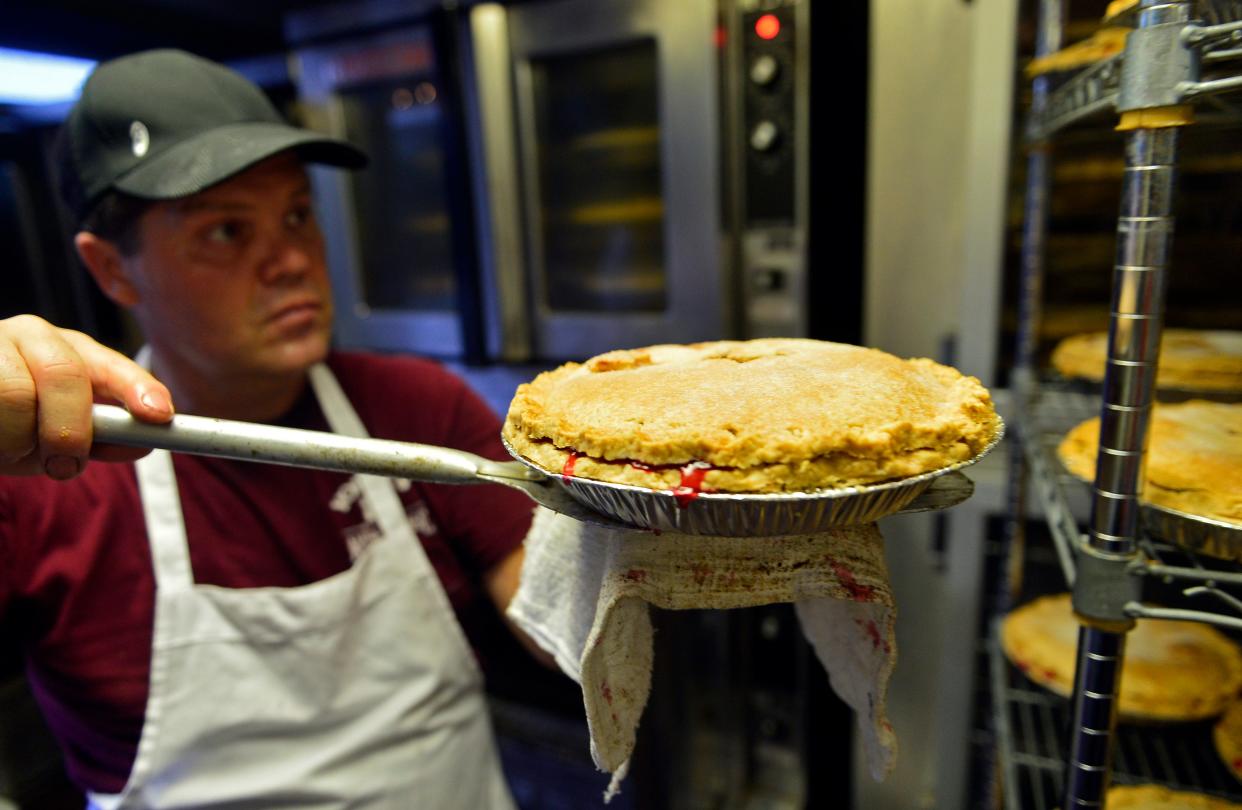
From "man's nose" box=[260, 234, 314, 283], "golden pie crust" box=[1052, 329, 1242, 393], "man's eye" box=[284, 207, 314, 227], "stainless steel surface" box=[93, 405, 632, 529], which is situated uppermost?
"man's eye" box=[284, 207, 314, 227]

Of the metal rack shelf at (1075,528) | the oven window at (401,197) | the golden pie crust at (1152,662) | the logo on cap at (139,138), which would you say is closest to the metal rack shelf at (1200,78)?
the metal rack shelf at (1075,528)

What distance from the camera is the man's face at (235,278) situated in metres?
1.00

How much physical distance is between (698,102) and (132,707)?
1470 mm

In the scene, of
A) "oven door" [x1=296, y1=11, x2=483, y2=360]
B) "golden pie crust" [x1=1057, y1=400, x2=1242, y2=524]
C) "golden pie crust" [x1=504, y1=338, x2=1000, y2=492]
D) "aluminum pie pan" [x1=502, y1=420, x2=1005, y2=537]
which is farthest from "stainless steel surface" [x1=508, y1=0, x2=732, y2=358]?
"aluminum pie pan" [x1=502, y1=420, x2=1005, y2=537]

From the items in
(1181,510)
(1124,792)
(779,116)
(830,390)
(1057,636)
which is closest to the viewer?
(830,390)

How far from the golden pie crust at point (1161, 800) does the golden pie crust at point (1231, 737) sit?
50 millimetres

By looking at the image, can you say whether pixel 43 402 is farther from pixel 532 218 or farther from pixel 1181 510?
pixel 532 218

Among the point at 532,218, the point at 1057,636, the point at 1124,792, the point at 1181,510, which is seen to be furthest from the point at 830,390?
the point at 532,218

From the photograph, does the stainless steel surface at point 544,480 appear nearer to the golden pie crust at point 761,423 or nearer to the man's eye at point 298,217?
the golden pie crust at point 761,423

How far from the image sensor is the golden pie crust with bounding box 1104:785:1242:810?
3.02 ft

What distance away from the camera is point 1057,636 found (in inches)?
47.4

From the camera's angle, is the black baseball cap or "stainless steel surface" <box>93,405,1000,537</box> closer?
"stainless steel surface" <box>93,405,1000,537</box>

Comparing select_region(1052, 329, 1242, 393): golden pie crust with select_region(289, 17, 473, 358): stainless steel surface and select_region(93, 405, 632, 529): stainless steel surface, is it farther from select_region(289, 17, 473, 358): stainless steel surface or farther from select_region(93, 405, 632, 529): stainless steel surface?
select_region(289, 17, 473, 358): stainless steel surface

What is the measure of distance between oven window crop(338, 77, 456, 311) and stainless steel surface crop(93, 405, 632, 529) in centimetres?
153
